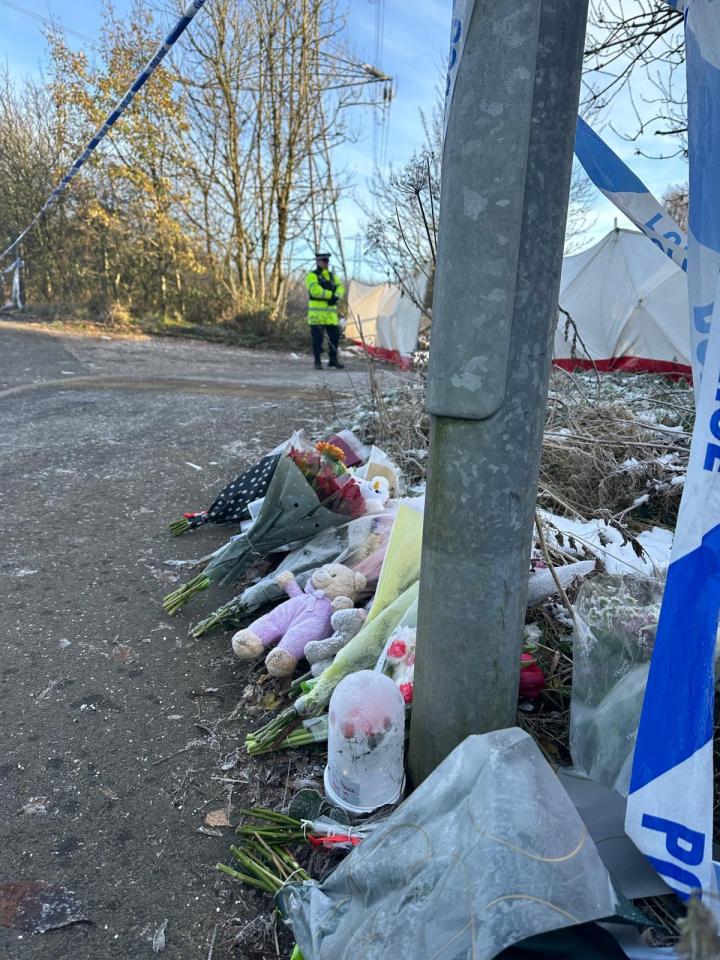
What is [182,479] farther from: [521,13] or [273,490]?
[521,13]

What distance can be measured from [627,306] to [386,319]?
682 centimetres

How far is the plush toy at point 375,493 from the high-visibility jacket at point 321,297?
8.01m

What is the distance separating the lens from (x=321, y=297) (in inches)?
416

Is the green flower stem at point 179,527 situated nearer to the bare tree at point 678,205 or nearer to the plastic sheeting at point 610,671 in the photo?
the plastic sheeting at point 610,671

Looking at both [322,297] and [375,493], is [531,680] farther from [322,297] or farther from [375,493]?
[322,297]

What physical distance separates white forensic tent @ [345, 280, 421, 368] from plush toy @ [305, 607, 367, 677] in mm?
12623

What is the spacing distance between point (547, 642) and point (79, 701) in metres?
1.59

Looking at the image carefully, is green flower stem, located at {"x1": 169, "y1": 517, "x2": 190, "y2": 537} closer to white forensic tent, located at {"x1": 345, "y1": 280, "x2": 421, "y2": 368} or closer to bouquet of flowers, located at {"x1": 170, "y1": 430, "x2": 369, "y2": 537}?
bouquet of flowers, located at {"x1": 170, "y1": 430, "x2": 369, "y2": 537}

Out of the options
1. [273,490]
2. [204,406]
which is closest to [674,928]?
[273,490]

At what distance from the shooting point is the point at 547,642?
2123 millimetres

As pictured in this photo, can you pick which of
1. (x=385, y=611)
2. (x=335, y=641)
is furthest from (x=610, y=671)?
(x=335, y=641)

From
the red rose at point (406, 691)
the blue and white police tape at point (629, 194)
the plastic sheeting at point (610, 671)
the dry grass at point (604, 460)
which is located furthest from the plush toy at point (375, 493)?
the blue and white police tape at point (629, 194)

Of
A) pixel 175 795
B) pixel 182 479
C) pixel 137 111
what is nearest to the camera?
pixel 175 795

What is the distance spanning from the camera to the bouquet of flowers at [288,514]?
279 cm
